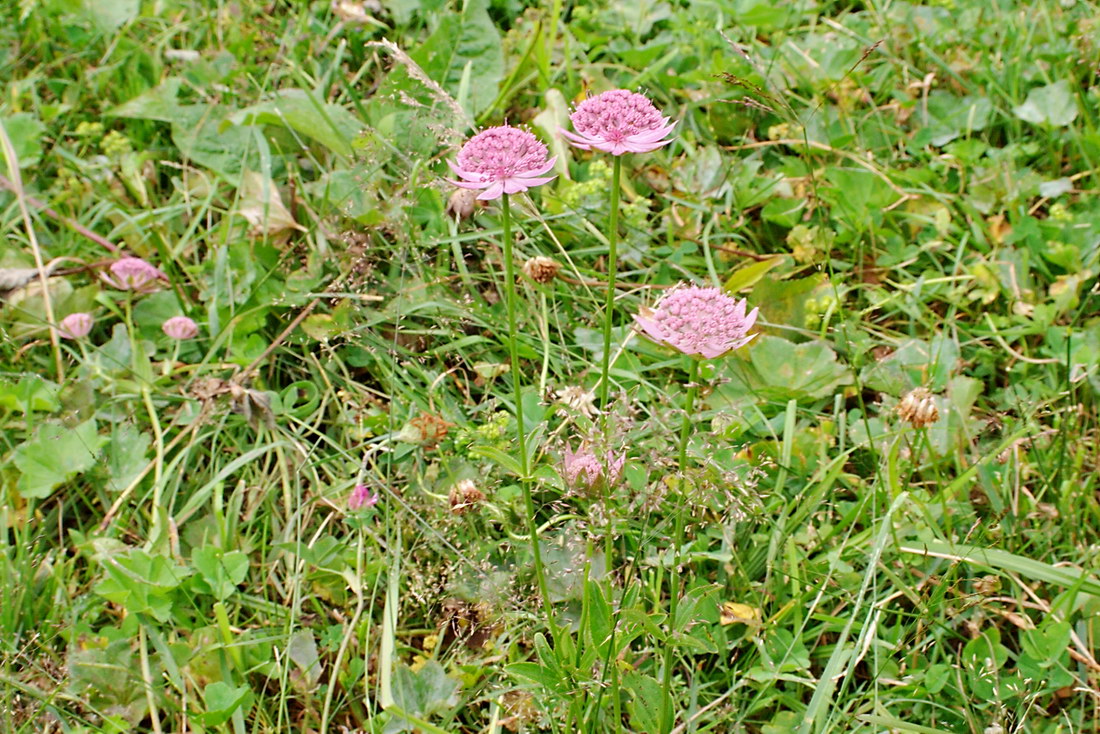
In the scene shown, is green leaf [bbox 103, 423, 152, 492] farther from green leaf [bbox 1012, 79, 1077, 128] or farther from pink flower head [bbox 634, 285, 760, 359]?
green leaf [bbox 1012, 79, 1077, 128]

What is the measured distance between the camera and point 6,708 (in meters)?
1.33

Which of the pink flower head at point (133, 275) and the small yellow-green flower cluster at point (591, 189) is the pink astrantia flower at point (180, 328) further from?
the small yellow-green flower cluster at point (591, 189)

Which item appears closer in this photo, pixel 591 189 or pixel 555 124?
pixel 591 189

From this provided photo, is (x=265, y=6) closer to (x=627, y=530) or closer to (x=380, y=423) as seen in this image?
(x=380, y=423)

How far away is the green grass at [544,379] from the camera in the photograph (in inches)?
57.6

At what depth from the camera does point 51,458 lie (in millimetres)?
1788

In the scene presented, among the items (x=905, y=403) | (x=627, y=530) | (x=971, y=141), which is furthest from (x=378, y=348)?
(x=971, y=141)

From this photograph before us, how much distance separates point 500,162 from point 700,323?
29 centimetres

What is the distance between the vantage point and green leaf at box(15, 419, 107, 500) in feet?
5.80

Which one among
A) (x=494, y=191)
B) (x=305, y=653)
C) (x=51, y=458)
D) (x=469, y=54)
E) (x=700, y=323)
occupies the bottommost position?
(x=305, y=653)

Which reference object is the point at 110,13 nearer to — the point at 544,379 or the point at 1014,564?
the point at 544,379

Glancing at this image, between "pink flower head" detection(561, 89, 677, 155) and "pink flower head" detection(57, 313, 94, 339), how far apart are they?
1303mm

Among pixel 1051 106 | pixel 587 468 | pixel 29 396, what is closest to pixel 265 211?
pixel 29 396

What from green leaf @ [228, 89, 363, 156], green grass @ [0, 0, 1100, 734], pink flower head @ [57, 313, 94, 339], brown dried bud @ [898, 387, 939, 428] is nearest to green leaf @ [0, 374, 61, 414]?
green grass @ [0, 0, 1100, 734]
